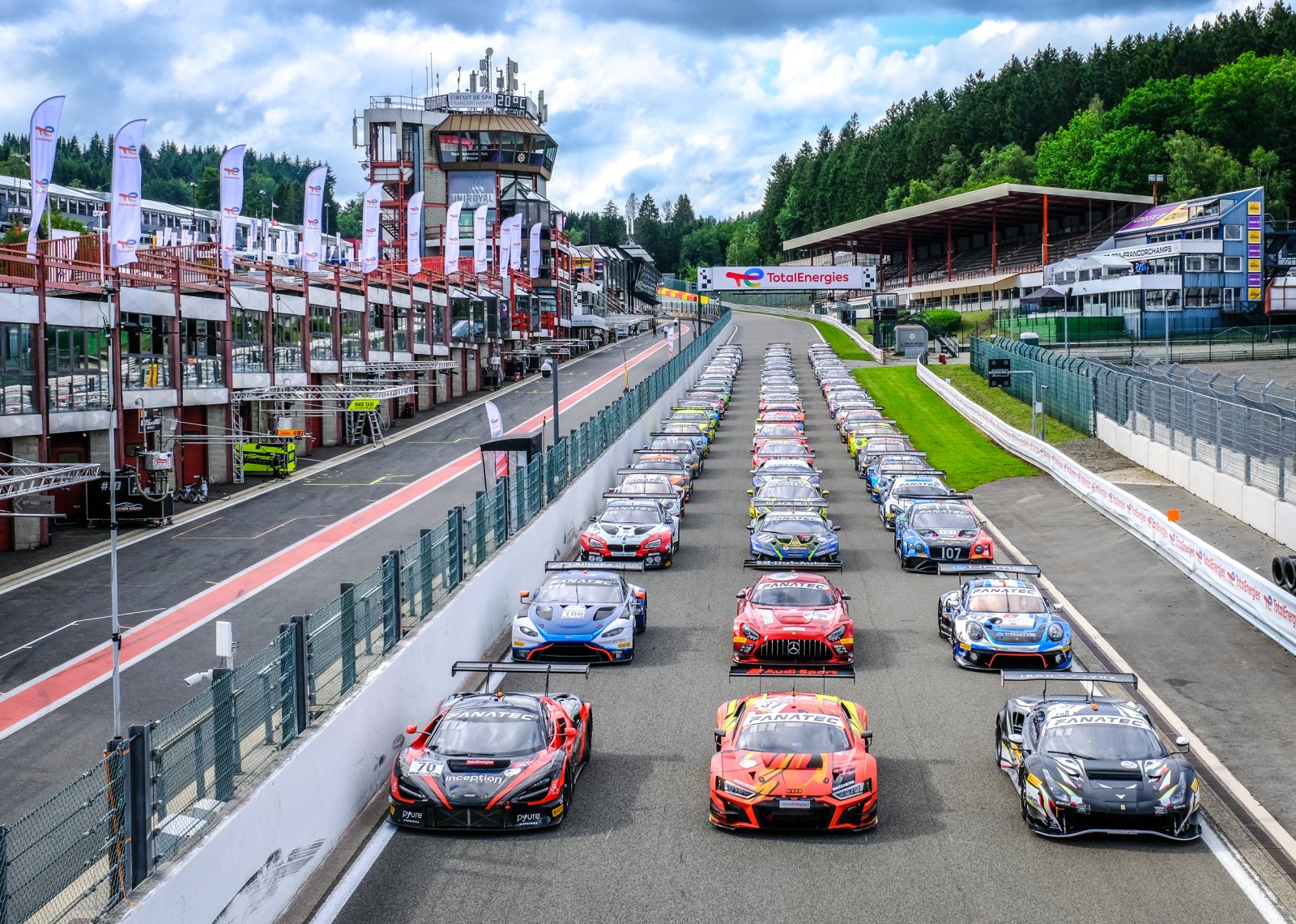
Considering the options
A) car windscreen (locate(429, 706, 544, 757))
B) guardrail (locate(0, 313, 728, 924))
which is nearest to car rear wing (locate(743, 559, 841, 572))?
guardrail (locate(0, 313, 728, 924))

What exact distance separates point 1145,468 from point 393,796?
99.2ft

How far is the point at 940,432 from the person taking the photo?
52281 mm

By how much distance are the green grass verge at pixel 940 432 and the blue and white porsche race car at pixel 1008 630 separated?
62.1 feet

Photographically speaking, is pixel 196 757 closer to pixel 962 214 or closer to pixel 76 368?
pixel 76 368

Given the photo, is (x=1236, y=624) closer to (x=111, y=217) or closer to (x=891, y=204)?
(x=111, y=217)

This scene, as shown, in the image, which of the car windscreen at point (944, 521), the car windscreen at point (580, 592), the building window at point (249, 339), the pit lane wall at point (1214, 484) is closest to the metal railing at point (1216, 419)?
the pit lane wall at point (1214, 484)

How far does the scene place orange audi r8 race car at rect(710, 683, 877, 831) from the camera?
12828mm

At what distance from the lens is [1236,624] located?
21844 mm

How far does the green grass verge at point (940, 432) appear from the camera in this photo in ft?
136

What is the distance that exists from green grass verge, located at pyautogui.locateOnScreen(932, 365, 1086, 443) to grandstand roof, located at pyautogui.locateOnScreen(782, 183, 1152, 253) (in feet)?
105

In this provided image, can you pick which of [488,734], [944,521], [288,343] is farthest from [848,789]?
[288,343]

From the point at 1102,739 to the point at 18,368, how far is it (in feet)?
101

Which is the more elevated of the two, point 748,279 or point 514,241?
point 514,241

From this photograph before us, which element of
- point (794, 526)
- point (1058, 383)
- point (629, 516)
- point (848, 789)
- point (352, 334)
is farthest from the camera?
point (352, 334)
